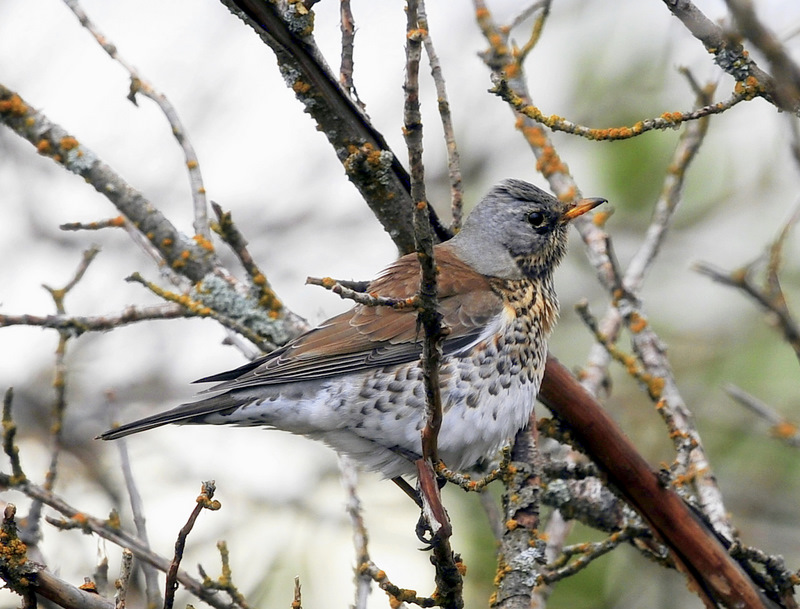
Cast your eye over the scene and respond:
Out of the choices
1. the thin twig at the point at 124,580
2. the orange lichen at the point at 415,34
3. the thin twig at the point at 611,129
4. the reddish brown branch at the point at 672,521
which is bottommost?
the thin twig at the point at 124,580

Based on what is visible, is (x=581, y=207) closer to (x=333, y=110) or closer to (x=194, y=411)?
(x=333, y=110)

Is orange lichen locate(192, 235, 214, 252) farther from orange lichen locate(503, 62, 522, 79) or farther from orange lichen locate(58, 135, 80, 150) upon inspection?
orange lichen locate(503, 62, 522, 79)

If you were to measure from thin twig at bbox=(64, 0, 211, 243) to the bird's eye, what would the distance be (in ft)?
5.12

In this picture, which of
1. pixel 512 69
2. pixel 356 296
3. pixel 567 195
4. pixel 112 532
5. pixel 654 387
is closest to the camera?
pixel 356 296

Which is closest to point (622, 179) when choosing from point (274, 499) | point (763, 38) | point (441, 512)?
point (274, 499)

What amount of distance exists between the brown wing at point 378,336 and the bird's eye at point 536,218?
0.52 metres

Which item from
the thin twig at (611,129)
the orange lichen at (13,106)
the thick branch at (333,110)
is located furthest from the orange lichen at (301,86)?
the orange lichen at (13,106)

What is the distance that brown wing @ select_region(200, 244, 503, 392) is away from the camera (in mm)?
3867

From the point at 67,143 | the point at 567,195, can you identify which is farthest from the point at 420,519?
the point at 67,143

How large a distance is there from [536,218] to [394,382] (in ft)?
4.10

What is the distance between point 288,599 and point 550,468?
2.91 meters

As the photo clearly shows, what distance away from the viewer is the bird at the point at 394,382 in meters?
3.80

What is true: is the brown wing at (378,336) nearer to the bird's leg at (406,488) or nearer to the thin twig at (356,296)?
the bird's leg at (406,488)

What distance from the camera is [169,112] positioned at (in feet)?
14.0
